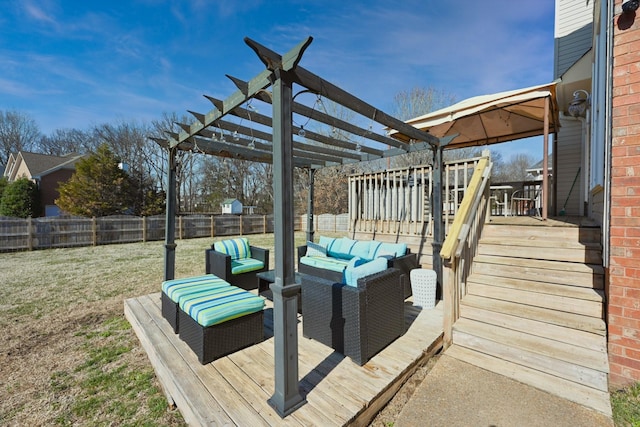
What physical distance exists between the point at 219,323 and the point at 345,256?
123 inches

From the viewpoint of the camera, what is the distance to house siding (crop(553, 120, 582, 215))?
5.87m

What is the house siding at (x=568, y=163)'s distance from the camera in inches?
231

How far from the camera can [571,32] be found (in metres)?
6.11

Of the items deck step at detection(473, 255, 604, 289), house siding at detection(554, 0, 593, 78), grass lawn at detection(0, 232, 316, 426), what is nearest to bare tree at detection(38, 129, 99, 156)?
grass lawn at detection(0, 232, 316, 426)

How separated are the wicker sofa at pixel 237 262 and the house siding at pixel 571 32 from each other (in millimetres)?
7746

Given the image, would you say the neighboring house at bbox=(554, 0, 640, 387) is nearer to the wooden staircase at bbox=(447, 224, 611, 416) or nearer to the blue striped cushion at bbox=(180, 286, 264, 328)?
the wooden staircase at bbox=(447, 224, 611, 416)

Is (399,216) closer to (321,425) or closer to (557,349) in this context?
(557,349)

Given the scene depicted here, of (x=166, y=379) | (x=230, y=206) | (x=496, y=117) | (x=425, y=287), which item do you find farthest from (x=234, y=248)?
(x=230, y=206)

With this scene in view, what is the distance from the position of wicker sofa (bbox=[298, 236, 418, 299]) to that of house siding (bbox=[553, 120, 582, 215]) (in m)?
4.17

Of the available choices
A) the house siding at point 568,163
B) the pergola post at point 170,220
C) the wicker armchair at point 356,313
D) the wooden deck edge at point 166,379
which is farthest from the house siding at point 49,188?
the house siding at point 568,163

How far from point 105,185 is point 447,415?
1764cm

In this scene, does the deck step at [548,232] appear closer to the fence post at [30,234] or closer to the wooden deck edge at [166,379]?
the wooden deck edge at [166,379]

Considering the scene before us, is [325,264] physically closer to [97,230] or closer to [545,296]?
[545,296]

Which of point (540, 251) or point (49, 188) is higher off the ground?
point (49, 188)
